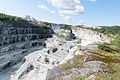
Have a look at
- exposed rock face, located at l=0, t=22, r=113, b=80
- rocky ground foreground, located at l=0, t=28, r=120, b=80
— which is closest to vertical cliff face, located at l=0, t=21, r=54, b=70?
exposed rock face, located at l=0, t=22, r=113, b=80

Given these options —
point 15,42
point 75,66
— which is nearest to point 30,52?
point 15,42

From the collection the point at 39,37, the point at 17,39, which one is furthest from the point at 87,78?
the point at 39,37

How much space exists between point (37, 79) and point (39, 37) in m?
67.1

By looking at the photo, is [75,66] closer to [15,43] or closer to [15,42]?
[15,43]

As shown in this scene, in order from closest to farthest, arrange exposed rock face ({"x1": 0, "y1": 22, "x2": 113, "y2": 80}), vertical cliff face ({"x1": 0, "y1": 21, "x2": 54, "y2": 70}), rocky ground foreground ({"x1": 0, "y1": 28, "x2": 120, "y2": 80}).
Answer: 1. rocky ground foreground ({"x1": 0, "y1": 28, "x2": 120, "y2": 80})
2. exposed rock face ({"x1": 0, "y1": 22, "x2": 113, "y2": 80})
3. vertical cliff face ({"x1": 0, "y1": 21, "x2": 54, "y2": 70})

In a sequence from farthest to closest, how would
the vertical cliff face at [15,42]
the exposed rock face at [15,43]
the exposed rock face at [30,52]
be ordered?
the vertical cliff face at [15,42] → the exposed rock face at [15,43] → the exposed rock face at [30,52]

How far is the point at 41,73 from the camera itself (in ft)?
104

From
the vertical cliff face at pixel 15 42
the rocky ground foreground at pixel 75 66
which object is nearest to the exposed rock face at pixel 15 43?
the vertical cliff face at pixel 15 42

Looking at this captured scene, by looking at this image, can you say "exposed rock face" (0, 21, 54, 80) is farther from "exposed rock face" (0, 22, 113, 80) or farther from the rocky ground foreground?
the rocky ground foreground

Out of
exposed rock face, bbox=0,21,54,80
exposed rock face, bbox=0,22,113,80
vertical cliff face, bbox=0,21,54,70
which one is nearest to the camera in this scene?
exposed rock face, bbox=0,22,113,80

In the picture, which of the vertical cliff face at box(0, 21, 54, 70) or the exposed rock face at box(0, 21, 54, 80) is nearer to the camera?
the exposed rock face at box(0, 21, 54, 80)

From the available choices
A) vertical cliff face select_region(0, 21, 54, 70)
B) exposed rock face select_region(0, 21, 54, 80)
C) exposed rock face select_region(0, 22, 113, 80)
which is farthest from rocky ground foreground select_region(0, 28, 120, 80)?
vertical cliff face select_region(0, 21, 54, 70)

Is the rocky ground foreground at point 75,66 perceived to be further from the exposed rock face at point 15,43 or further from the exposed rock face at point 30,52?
the exposed rock face at point 15,43

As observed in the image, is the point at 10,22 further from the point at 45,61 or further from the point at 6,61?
the point at 45,61
